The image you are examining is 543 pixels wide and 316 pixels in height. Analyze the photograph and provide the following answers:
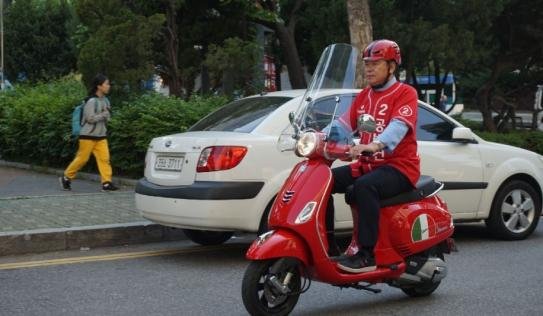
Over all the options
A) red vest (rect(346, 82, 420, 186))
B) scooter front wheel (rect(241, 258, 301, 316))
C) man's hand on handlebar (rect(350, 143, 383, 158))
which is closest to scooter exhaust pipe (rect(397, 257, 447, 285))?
red vest (rect(346, 82, 420, 186))

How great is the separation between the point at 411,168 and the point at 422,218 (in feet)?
1.25

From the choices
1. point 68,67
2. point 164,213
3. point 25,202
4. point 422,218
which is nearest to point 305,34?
point 68,67

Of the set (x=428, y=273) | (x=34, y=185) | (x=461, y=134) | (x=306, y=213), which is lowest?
(x=34, y=185)

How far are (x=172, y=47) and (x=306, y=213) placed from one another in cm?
1078

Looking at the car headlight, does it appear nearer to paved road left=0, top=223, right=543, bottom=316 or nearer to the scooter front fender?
the scooter front fender

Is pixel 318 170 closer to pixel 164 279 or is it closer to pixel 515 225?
pixel 164 279

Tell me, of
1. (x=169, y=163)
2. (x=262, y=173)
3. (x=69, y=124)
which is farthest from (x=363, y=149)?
(x=69, y=124)

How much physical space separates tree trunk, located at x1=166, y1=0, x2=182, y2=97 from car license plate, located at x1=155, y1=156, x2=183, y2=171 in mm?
7924

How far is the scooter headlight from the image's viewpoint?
16.4 feet

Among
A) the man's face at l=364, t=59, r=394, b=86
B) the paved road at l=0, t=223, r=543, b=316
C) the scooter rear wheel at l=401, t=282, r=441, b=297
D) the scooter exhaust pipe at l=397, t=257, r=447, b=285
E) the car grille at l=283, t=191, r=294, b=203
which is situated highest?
the man's face at l=364, t=59, r=394, b=86

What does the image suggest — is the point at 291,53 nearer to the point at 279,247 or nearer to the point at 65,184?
the point at 65,184

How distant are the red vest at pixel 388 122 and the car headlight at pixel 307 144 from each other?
48cm

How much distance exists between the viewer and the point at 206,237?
811cm

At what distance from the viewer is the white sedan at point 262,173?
6.97 metres
